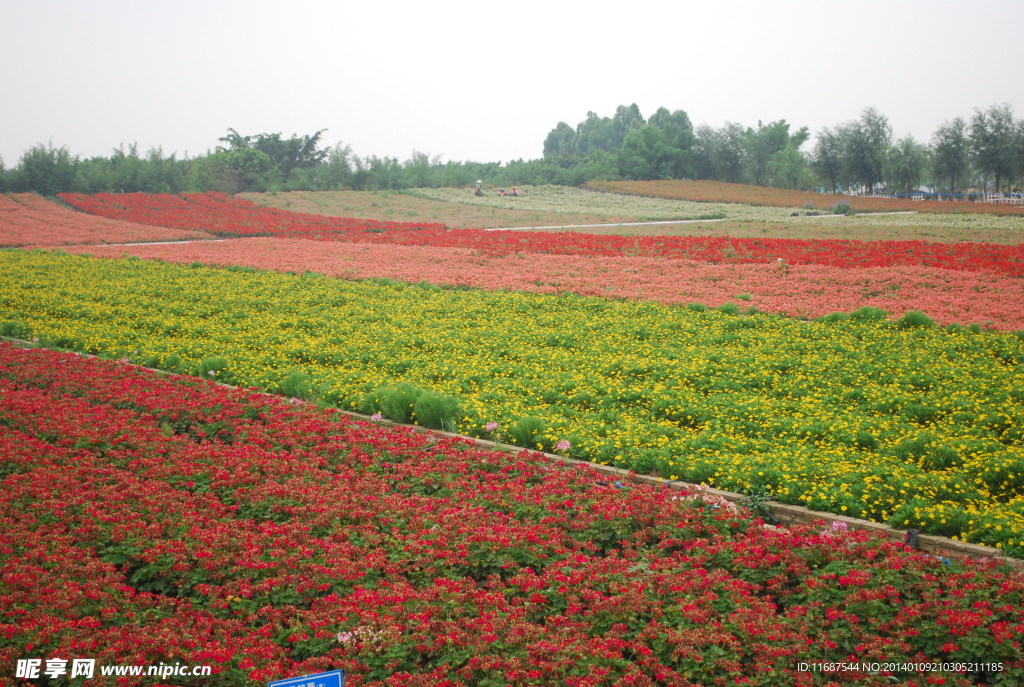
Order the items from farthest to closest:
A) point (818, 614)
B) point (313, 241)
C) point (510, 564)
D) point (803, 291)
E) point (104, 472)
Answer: point (313, 241), point (803, 291), point (104, 472), point (510, 564), point (818, 614)

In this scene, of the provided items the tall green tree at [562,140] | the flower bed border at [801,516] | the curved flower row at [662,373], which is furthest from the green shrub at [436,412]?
the tall green tree at [562,140]

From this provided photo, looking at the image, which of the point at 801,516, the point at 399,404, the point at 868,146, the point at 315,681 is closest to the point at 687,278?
the point at 399,404

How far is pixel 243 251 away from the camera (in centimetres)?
2952

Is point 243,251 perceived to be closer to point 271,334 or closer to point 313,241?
point 313,241

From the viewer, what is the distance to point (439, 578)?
546 centimetres

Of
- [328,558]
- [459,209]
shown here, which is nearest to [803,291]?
[328,558]

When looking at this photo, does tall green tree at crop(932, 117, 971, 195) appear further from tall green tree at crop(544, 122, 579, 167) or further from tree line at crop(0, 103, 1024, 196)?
tall green tree at crop(544, 122, 579, 167)

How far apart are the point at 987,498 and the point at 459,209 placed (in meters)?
52.2

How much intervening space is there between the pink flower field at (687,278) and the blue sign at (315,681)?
14145 mm

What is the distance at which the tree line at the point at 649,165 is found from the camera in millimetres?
59594

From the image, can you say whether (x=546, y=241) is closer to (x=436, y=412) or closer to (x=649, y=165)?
(x=436, y=412)

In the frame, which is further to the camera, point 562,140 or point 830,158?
point 562,140

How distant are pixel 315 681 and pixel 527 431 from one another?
530 centimetres

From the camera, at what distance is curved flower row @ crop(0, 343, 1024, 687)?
15.0ft
